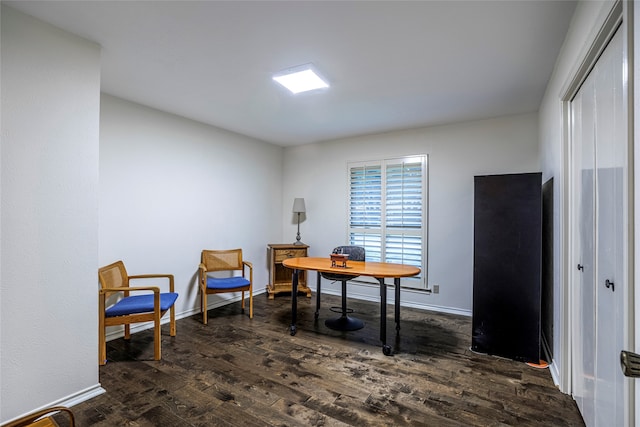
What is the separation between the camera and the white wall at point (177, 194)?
3271 millimetres

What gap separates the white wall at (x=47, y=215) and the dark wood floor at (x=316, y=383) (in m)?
0.37

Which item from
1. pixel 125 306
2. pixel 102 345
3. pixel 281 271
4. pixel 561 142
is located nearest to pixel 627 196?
pixel 561 142

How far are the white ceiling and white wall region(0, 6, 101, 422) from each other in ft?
0.80

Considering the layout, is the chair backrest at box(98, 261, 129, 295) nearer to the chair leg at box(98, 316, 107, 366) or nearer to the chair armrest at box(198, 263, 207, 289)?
the chair leg at box(98, 316, 107, 366)

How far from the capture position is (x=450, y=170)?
13.8ft

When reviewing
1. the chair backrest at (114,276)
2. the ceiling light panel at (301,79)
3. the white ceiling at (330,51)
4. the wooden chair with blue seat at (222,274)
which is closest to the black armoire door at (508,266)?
the white ceiling at (330,51)

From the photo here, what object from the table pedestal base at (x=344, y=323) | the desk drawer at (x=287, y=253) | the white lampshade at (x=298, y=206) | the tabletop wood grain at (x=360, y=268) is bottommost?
the table pedestal base at (x=344, y=323)

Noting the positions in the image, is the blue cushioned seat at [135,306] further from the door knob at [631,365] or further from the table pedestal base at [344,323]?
the door knob at [631,365]

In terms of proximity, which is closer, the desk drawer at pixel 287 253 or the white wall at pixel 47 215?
the white wall at pixel 47 215

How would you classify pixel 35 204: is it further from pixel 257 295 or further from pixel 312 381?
pixel 257 295

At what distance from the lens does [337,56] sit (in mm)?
2414

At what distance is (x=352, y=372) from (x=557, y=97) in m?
2.81

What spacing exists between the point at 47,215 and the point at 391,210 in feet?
12.8

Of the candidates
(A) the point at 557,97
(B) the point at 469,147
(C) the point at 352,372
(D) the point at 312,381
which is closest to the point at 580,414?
(C) the point at 352,372
